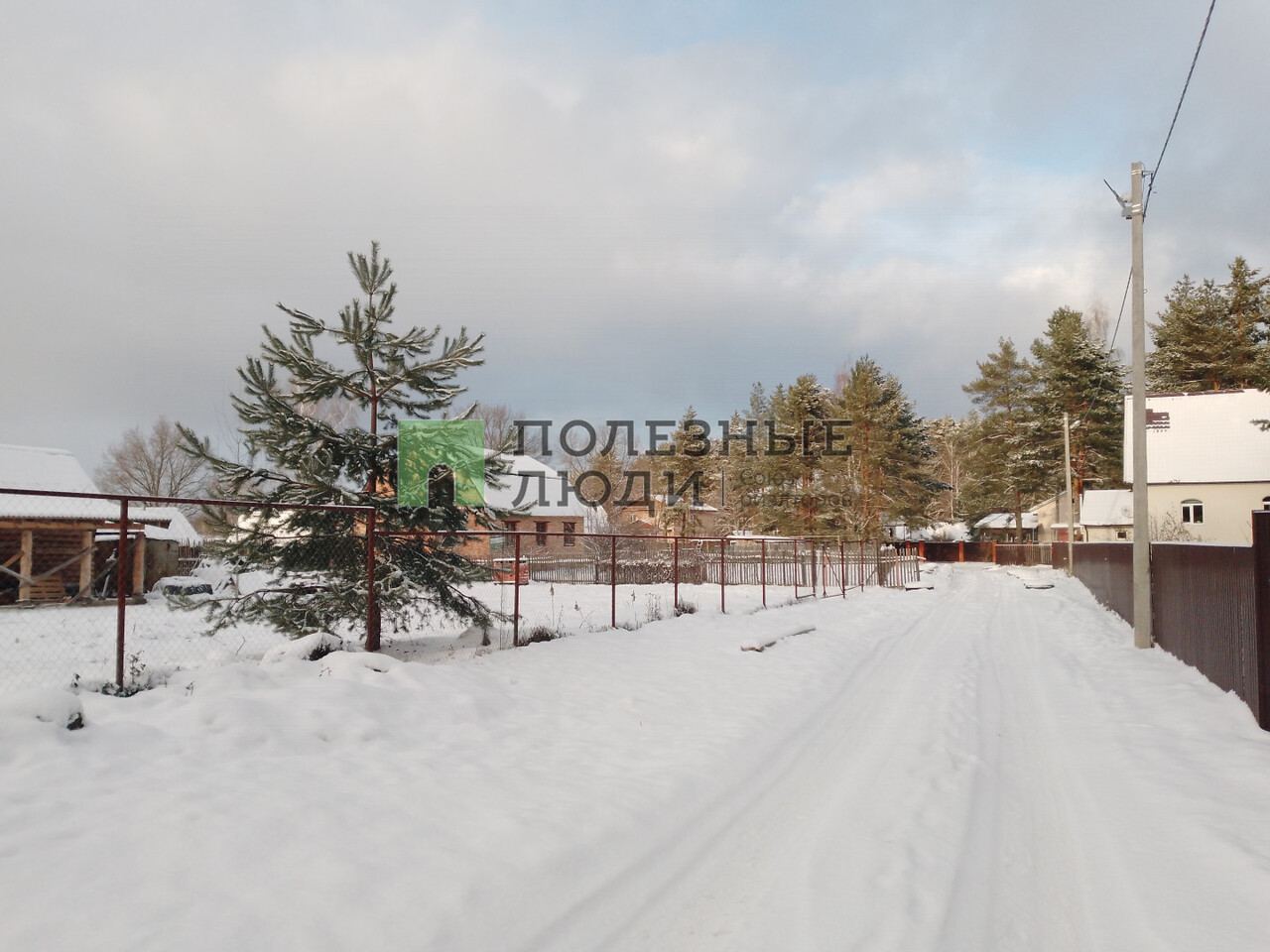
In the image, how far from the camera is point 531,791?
4.83m

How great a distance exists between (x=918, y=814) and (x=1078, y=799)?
48.6 inches

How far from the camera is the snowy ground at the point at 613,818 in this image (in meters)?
3.21

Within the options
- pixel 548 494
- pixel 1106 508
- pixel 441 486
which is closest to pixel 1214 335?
pixel 1106 508

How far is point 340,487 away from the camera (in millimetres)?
9281

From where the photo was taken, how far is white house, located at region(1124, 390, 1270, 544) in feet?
114

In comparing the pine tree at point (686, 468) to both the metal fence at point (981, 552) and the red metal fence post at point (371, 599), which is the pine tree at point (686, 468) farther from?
the red metal fence post at point (371, 599)

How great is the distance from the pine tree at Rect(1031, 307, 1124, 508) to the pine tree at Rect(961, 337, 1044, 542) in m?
1.45

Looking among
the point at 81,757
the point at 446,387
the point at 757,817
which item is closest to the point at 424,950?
the point at 757,817

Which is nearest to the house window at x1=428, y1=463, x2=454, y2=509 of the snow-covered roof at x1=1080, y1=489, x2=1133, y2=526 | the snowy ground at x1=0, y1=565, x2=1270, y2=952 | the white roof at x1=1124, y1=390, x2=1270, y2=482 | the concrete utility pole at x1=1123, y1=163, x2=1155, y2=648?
the snowy ground at x1=0, y1=565, x2=1270, y2=952

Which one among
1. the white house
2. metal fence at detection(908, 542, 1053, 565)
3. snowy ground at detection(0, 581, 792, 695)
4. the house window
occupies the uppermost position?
the white house

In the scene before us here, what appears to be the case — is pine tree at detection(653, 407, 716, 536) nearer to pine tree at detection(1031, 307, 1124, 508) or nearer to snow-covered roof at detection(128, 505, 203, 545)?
pine tree at detection(1031, 307, 1124, 508)
